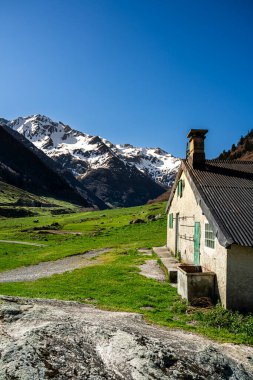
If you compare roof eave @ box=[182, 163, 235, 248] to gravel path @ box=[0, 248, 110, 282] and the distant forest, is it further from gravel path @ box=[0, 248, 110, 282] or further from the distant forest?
the distant forest

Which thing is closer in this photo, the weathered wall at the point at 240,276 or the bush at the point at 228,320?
the bush at the point at 228,320

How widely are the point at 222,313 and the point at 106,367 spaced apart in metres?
7.69

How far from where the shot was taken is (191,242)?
22.0 metres

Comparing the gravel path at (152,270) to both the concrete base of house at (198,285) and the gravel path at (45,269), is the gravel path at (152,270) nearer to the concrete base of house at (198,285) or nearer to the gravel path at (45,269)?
the gravel path at (45,269)

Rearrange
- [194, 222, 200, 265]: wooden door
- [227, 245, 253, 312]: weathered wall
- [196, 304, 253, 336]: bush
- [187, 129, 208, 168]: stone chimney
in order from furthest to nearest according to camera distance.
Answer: [187, 129, 208, 168]: stone chimney < [194, 222, 200, 265]: wooden door < [227, 245, 253, 312]: weathered wall < [196, 304, 253, 336]: bush

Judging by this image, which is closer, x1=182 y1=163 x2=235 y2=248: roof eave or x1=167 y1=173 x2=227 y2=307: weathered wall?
x1=182 y1=163 x2=235 y2=248: roof eave

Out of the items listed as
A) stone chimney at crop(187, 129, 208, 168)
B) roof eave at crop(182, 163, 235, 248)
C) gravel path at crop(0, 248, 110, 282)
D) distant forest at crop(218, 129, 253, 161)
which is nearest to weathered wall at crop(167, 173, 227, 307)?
roof eave at crop(182, 163, 235, 248)

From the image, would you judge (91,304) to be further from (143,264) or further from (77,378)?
(143,264)

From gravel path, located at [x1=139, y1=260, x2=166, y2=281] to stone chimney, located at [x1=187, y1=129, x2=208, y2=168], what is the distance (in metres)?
7.75

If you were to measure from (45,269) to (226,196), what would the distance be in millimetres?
16453

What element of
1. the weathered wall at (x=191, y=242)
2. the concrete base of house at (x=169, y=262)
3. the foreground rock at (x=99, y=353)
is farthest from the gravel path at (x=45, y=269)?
the foreground rock at (x=99, y=353)

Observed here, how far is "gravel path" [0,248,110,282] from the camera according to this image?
2441cm

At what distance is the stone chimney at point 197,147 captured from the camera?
2370cm

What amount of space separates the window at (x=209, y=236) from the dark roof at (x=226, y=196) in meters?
0.90
